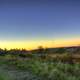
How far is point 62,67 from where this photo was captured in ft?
78.1

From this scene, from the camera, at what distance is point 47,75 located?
2023 centimetres

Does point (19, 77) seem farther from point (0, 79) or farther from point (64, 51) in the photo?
point (64, 51)

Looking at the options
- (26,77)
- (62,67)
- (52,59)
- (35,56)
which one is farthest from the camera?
(35,56)

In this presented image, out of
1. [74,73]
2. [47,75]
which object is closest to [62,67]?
[74,73]

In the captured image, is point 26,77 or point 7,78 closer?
point 7,78

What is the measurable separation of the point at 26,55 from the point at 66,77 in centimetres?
2069

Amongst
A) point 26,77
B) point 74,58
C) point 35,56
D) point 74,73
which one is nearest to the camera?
point 26,77

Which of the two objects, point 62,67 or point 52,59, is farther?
point 52,59

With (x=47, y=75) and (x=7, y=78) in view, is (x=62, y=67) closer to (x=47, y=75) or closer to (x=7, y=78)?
(x=47, y=75)

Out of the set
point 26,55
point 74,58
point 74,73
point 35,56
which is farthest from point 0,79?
point 26,55

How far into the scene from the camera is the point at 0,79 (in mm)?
→ 18516

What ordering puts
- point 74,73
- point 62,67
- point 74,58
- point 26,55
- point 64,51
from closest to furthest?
point 74,73 → point 62,67 → point 74,58 → point 64,51 → point 26,55

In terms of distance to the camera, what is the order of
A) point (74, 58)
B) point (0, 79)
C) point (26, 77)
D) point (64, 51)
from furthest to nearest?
1. point (64, 51)
2. point (74, 58)
3. point (26, 77)
4. point (0, 79)

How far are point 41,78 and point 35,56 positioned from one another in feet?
56.7
